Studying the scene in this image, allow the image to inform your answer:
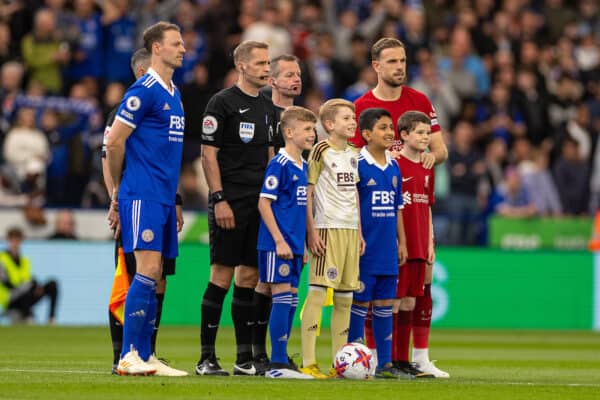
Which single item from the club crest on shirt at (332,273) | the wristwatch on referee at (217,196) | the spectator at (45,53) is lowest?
the club crest on shirt at (332,273)

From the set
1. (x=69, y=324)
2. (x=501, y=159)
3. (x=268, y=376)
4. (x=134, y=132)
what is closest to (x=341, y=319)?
(x=268, y=376)

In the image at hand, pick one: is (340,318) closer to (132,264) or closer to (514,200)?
(132,264)

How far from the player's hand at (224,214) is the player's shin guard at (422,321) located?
6.59 ft

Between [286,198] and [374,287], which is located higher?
[286,198]

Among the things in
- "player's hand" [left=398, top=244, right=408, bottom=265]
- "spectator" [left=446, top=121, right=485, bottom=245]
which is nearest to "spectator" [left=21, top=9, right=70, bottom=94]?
"spectator" [left=446, top=121, right=485, bottom=245]

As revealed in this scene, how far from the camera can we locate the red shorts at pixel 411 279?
11656 millimetres

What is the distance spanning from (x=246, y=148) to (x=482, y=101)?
1453 cm

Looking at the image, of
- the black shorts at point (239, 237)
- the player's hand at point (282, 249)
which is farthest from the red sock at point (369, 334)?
the player's hand at point (282, 249)

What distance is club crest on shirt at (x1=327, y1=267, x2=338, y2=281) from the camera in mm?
10969

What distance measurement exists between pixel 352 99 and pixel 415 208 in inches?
458

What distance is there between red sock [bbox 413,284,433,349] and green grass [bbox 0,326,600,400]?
42 cm

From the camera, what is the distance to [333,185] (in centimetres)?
1113

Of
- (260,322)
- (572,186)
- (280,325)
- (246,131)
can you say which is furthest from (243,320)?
(572,186)

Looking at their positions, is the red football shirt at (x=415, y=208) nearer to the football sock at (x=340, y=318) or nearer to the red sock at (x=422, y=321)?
the red sock at (x=422, y=321)
